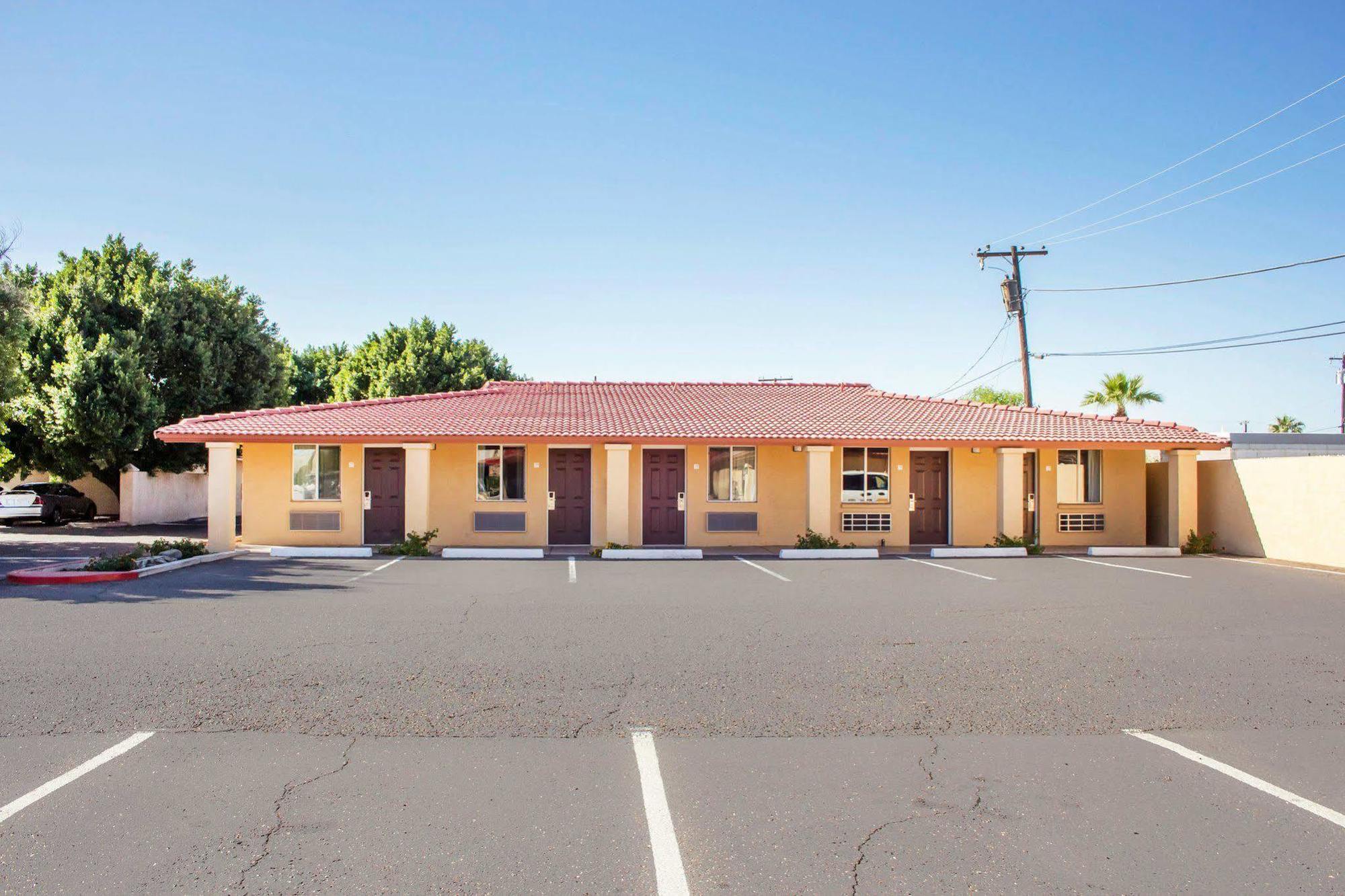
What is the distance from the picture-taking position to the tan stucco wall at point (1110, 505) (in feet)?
71.9

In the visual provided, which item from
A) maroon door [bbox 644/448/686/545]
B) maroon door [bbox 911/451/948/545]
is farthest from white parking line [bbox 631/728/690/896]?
maroon door [bbox 911/451/948/545]

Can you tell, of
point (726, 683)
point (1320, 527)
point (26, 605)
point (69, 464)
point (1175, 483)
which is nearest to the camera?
point (726, 683)

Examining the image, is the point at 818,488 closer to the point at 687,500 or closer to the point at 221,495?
the point at 687,500

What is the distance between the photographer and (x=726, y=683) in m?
7.47

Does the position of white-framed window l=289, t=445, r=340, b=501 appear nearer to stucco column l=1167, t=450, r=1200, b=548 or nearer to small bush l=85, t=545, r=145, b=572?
small bush l=85, t=545, r=145, b=572

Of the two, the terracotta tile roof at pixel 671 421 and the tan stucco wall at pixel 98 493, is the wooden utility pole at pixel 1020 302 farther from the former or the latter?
the tan stucco wall at pixel 98 493

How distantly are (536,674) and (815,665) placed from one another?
261 cm

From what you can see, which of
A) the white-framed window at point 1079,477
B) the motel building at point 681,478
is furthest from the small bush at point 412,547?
the white-framed window at point 1079,477

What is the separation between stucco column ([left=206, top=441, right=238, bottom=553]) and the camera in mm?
18766

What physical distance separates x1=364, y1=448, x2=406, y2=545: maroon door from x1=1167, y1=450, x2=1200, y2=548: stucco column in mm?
18423

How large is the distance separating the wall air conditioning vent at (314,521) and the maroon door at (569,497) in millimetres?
4998

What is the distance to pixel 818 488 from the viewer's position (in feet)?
68.1

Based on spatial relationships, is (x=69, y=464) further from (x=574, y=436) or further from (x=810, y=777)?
(x=810, y=777)

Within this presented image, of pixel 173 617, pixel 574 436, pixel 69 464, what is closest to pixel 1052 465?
pixel 574 436
